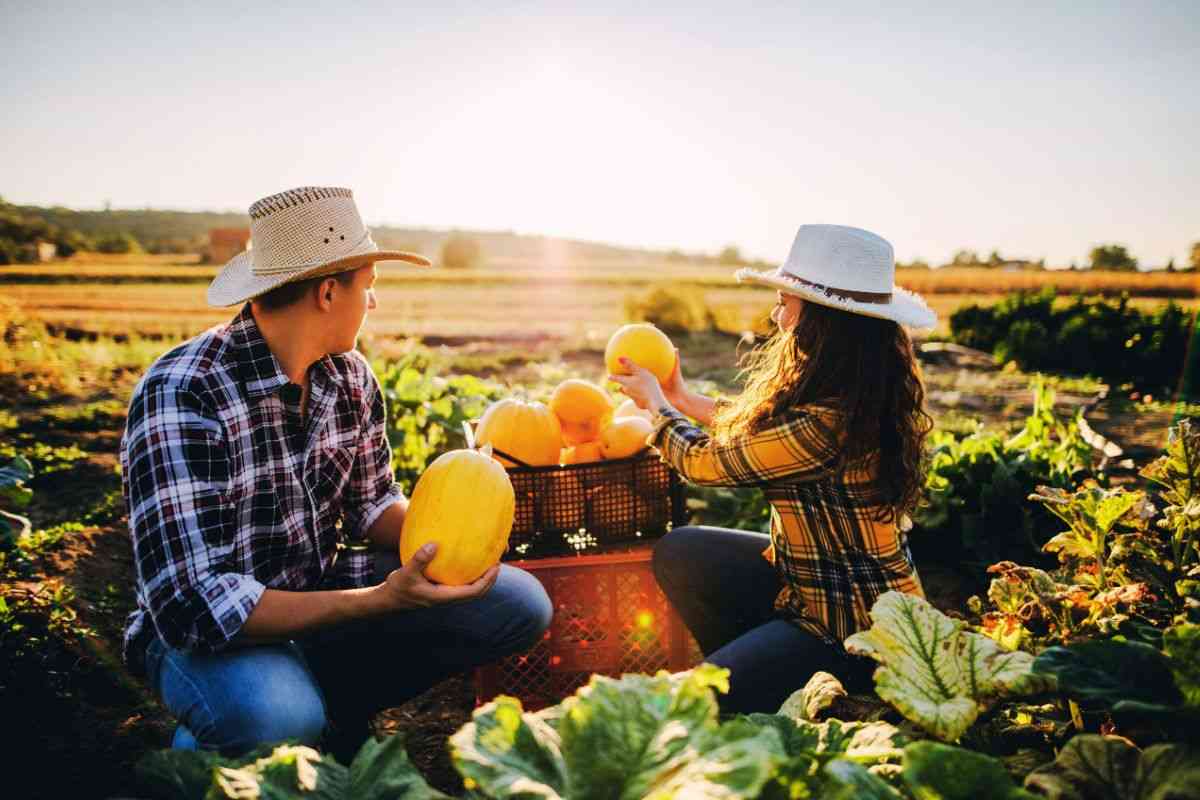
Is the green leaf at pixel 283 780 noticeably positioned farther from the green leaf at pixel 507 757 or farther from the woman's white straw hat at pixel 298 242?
the woman's white straw hat at pixel 298 242

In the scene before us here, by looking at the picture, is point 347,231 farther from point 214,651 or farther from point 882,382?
point 882,382

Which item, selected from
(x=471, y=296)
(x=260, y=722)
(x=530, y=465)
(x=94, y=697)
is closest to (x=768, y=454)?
(x=530, y=465)

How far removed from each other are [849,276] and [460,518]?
1.45m

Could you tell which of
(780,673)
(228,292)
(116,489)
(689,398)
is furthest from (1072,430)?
(116,489)

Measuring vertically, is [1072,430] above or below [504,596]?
above

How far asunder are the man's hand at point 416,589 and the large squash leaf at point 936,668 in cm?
120

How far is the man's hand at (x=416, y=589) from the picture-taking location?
212 centimetres

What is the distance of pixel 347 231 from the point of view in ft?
7.81

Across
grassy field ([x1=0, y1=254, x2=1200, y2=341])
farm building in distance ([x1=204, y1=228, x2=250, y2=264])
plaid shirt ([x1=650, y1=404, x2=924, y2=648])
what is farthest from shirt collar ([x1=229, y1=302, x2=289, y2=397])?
farm building in distance ([x1=204, y1=228, x2=250, y2=264])

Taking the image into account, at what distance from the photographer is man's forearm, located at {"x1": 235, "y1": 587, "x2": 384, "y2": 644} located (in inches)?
81.2

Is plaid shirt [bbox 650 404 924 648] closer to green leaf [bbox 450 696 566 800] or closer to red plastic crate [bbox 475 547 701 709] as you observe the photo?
red plastic crate [bbox 475 547 701 709]

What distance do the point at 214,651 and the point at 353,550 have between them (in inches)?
27.6

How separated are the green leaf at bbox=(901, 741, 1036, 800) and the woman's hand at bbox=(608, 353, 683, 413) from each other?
6.65 ft

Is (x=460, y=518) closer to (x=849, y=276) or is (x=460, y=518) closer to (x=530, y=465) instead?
(x=530, y=465)
